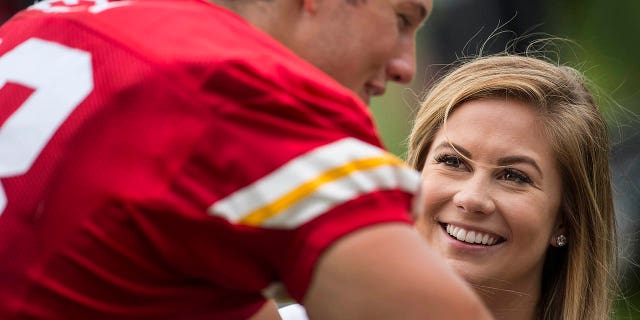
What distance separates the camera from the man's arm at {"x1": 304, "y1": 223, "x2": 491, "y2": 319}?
1315mm

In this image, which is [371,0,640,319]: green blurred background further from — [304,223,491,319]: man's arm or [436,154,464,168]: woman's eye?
[304,223,491,319]: man's arm

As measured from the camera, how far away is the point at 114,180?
1355mm

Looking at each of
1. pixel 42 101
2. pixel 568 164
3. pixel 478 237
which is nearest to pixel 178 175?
pixel 42 101

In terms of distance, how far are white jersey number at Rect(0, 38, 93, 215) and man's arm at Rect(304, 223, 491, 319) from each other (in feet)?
1.26

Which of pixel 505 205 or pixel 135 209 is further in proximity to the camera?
pixel 505 205

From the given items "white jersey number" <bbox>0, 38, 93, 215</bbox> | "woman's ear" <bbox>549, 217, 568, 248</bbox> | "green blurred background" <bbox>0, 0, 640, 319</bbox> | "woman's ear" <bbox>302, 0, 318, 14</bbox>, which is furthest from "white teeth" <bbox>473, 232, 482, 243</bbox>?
"green blurred background" <bbox>0, 0, 640, 319</bbox>

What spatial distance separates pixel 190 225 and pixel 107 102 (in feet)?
0.63

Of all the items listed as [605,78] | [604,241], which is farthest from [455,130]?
[605,78]

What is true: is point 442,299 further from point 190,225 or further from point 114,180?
point 114,180

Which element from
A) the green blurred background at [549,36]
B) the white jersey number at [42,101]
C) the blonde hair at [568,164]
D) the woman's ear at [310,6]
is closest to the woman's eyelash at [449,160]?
the blonde hair at [568,164]

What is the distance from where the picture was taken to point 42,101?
1460 millimetres

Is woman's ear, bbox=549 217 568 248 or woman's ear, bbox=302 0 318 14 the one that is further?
woman's ear, bbox=549 217 568 248

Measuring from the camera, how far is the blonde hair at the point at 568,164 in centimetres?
313

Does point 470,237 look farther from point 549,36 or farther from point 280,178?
point 549,36
